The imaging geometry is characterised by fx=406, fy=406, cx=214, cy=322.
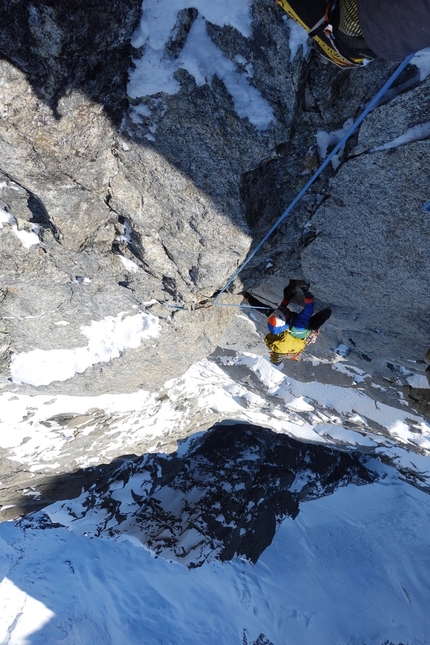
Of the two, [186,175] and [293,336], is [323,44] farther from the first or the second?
[293,336]

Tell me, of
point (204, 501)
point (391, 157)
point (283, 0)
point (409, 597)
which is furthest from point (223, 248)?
point (409, 597)

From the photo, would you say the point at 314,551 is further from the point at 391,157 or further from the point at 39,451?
the point at 391,157

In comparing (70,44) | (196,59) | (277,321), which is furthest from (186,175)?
(277,321)

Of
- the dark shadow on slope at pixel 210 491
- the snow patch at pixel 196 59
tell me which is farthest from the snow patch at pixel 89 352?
the dark shadow on slope at pixel 210 491

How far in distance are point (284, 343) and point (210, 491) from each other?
982 cm

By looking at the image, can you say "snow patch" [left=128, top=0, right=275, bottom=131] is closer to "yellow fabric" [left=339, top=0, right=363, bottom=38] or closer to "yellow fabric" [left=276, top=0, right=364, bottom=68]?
"yellow fabric" [left=276, top=0, right=364, bottom=68]

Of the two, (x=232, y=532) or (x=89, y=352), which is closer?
(x=89, y=352)

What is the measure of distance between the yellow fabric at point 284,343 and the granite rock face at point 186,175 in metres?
0.76

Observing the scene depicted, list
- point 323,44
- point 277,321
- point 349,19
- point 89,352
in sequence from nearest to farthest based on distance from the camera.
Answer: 1. point 349,19
2. point 323,44
3. point 277,321
4. point 89,352

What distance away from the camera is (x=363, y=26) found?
2.23 m

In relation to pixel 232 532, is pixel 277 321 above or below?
above

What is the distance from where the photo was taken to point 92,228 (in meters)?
4.37

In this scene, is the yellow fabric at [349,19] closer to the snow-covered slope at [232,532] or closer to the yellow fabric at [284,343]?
the yellow fabric at [284,343]

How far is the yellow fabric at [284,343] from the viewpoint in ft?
17.1
